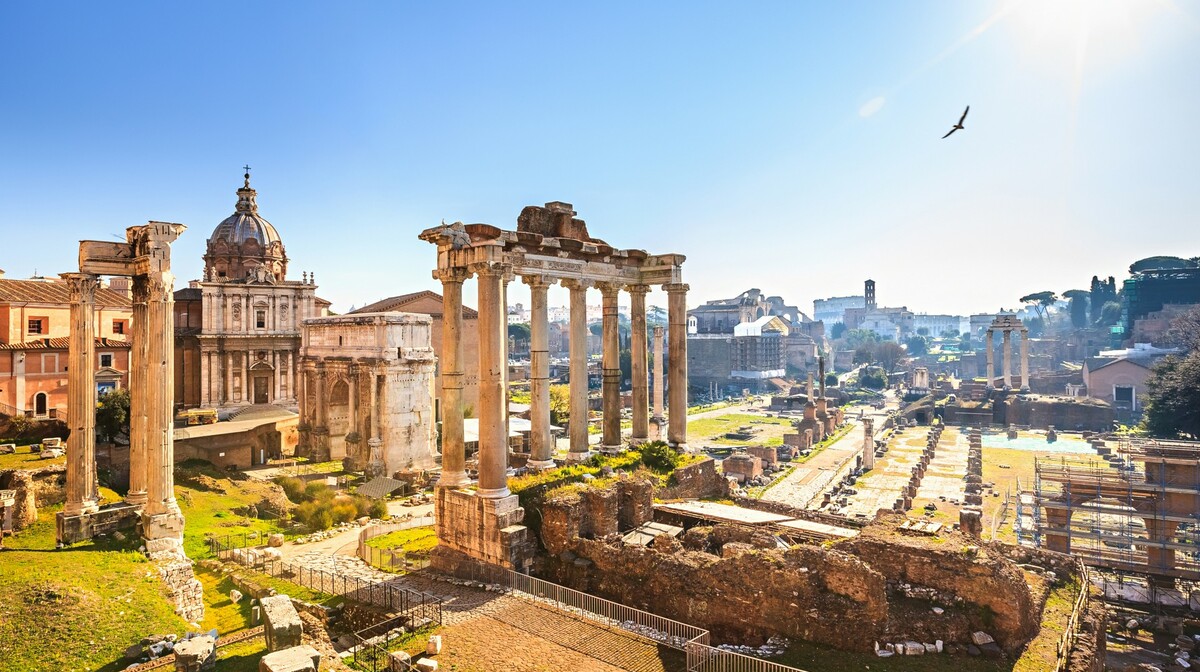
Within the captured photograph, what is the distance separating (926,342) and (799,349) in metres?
73.1

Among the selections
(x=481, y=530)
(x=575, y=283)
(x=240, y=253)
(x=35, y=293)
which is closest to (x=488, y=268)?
(x=575, y=283)

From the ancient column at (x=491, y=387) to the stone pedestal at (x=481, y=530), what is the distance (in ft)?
1.10

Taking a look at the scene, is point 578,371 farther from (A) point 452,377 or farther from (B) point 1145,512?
(B) point 1145,512

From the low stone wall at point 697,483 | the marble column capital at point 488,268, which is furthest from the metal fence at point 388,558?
the marble column capital at point 488,268

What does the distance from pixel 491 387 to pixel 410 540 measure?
7121 millimetres

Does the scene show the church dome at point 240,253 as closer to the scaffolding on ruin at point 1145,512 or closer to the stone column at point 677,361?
the stone column at point 677,361

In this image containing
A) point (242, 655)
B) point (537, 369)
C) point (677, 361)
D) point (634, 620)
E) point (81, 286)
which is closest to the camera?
point (242, 655)

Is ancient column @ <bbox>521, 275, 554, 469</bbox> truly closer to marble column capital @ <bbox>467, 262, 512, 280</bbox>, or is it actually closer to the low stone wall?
marble column capital @ <bbox>467, 262, 512, 280</bbox>

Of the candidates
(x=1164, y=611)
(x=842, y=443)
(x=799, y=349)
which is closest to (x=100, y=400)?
(x=1164, y=611)

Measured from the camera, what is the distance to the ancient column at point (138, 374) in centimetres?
1580

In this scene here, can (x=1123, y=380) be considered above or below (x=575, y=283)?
below

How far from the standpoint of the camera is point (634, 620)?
38.7 ft

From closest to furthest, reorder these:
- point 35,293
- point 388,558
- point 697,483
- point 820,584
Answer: point 820,584 → point 388,558 → point 697,483 → point 35,293

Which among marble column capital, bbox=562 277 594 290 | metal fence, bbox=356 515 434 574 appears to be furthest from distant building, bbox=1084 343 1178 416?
metal fence, bbox=356 515 434 574
